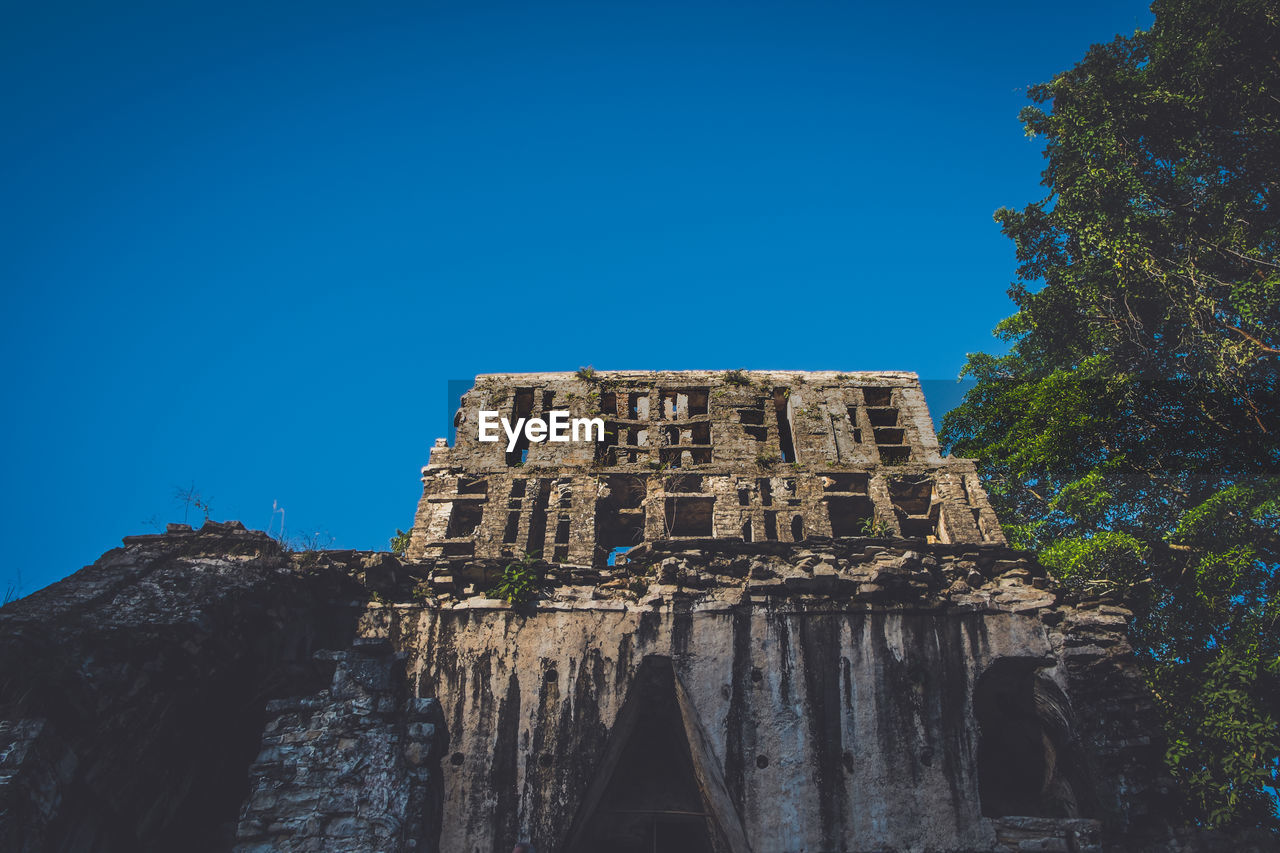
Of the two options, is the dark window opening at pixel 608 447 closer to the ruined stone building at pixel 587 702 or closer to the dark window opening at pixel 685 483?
the dark window opening at pixel 685 483

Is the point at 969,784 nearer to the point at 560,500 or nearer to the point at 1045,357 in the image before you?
the point at 560,500

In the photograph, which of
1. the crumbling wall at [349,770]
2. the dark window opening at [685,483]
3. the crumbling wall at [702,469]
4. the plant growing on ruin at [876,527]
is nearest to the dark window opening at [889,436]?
the crumbling wall at [702,469]

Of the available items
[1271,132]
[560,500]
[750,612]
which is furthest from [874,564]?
[1271,132]

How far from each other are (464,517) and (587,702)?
9152 mm

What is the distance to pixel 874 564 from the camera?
16734 mm

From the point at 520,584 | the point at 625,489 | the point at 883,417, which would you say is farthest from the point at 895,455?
the point at 520,584

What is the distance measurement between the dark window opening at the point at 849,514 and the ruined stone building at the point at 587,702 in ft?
18.9

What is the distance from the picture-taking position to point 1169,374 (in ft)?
83.8

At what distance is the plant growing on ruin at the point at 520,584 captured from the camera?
16.4 m

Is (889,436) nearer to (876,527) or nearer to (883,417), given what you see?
(883,417)

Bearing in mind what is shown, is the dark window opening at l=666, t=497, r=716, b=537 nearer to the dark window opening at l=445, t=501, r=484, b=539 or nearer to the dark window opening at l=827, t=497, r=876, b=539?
the dark window opening at l=827, t=497, r=876, b=539

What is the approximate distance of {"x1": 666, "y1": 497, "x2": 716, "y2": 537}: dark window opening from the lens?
2272 cm

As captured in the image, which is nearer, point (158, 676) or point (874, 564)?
point (158, 676)

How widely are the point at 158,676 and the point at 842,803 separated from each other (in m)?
11.5
